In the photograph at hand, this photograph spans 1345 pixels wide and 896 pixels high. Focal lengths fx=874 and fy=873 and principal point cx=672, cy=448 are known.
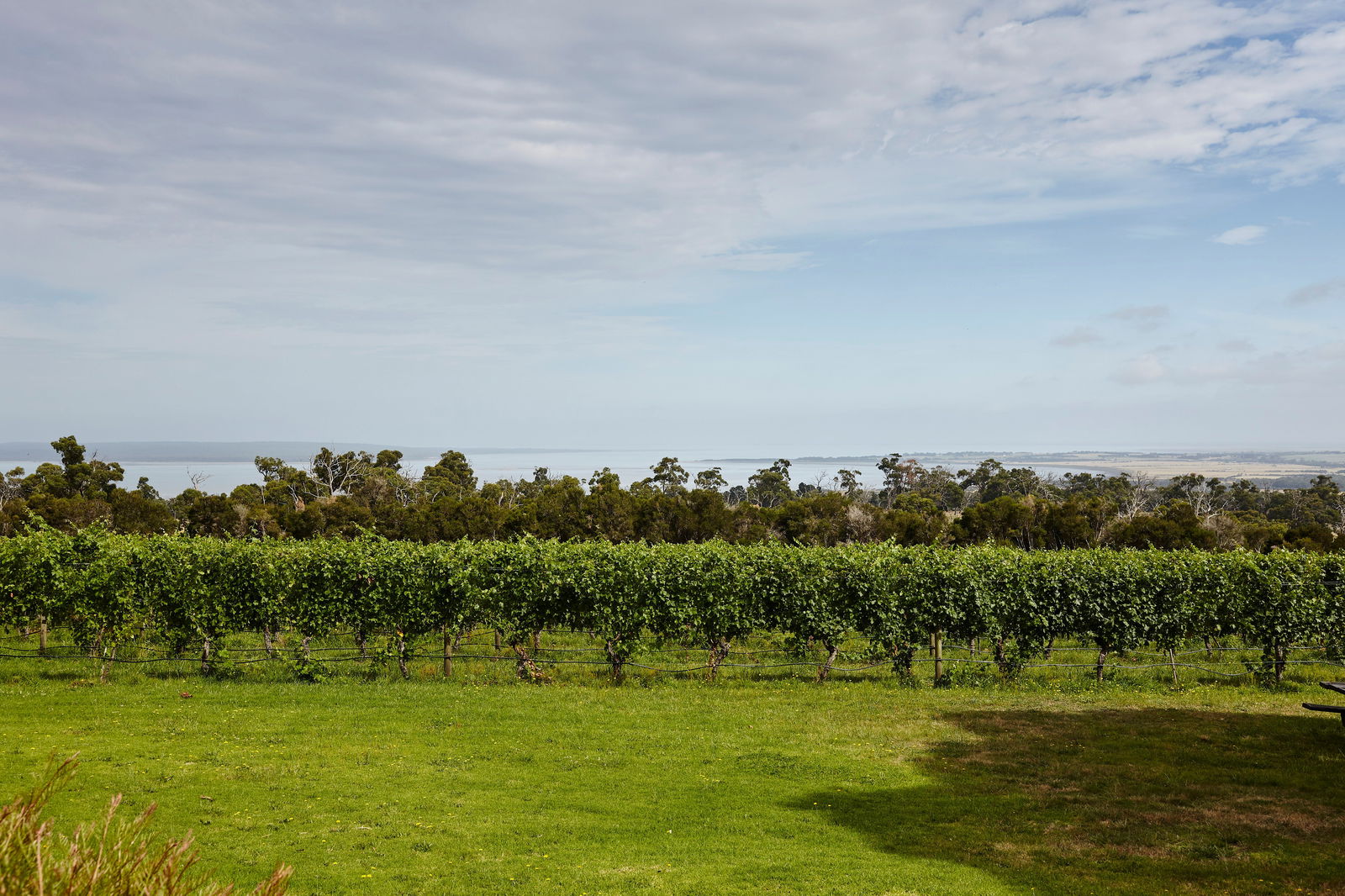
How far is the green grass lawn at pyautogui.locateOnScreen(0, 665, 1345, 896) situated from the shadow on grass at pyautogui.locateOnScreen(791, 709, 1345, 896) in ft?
0.12

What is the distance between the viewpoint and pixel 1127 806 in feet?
30.5

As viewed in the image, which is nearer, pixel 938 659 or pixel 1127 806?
pixel 1127 806

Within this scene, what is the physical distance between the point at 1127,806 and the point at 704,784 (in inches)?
178

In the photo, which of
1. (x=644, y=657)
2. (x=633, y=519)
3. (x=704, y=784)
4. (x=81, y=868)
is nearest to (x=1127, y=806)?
(x=704, y=784)

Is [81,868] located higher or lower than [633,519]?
higher

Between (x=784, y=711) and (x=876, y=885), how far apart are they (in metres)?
6.54

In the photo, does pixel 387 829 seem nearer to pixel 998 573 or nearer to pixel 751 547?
pixel 751 547

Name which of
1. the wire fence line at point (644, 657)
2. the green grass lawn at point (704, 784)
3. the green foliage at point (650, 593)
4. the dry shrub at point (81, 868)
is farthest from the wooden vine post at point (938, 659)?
the dry shrub at point (81, 868)

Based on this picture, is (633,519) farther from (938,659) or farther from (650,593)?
(938,659)

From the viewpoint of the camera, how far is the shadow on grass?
7598 millimetres

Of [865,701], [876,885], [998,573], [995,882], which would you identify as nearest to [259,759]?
[876,885]

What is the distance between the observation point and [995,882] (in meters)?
7.27

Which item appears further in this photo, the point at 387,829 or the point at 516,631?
the point at 516,631

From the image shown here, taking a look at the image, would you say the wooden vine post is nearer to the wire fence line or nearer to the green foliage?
the wire fence line
